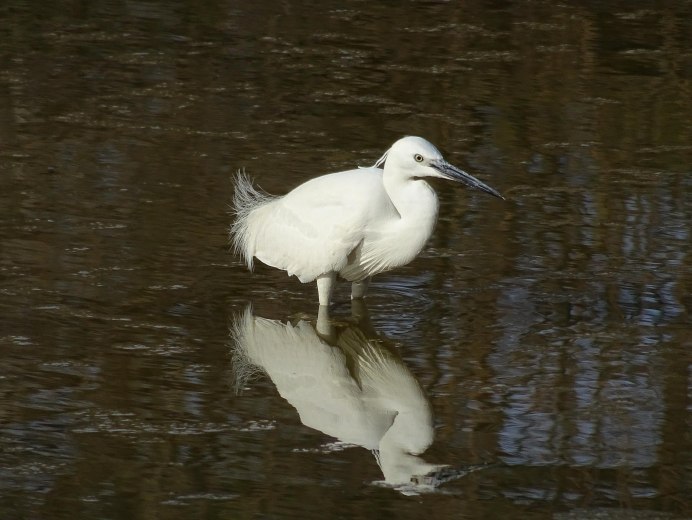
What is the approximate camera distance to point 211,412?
5.32 meters

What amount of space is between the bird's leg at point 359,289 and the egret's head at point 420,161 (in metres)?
0.69

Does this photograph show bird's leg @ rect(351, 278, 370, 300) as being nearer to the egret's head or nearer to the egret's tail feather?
the egret's tail feather

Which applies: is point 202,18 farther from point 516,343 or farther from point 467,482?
point 467,482

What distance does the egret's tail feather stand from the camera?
6.88 meters

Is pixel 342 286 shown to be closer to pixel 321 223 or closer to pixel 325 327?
pixel 325 327

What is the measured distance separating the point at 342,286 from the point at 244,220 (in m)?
0.59

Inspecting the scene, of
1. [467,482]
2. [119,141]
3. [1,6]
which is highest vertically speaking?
[1,6]

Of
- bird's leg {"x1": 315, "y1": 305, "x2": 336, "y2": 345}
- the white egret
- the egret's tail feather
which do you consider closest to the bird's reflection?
bird's leg {"x1": 315, "y1": 305, "x2": 336, "y2": 345}

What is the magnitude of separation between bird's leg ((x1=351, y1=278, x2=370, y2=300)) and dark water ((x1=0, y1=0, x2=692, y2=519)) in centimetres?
15

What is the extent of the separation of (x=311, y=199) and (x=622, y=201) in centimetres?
239

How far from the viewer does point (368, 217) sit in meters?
6.17

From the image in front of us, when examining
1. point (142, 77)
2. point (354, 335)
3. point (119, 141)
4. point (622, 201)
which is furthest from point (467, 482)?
point (142, 77)

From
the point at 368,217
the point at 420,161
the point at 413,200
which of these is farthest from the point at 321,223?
the point at 420,161

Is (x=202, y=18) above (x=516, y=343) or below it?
above
